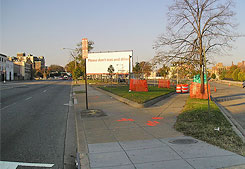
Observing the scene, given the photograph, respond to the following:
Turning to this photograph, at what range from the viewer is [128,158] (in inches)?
215

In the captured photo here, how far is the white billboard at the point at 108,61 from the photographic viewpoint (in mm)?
67438

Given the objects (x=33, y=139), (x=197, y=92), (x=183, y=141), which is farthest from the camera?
(x=197, y=92)

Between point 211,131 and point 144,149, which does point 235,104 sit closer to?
point 211,131

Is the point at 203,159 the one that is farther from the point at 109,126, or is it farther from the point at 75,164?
the point at 109,126

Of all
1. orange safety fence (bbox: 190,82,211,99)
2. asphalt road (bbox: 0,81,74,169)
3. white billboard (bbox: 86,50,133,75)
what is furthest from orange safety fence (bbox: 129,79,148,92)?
white billboard (bbox: 86,50,133,75)

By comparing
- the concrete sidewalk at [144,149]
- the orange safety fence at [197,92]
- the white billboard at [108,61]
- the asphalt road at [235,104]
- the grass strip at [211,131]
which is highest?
the white billboard at [108,61]

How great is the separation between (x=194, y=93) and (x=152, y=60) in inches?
189

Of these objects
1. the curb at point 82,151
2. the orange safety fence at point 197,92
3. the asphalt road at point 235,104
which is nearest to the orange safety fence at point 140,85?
the orange safety fence at point 197,92

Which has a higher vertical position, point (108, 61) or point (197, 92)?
point (108, 61)

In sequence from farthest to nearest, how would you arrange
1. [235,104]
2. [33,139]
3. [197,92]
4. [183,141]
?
[197,92]
[235,104]
[33,139]
[183,141]

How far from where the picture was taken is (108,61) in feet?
229

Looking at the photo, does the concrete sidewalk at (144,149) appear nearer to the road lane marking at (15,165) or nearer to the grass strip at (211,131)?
the grass strip at (211,131)

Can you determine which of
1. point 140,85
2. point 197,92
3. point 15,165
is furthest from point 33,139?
point 140,85

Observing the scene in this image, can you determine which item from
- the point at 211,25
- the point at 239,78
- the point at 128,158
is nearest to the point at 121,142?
the point at 128,158
